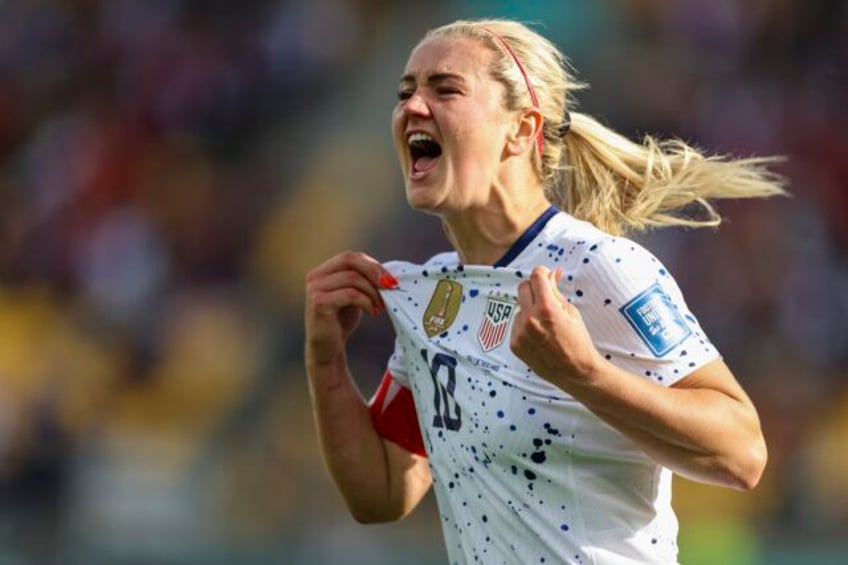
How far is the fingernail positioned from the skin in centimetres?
2

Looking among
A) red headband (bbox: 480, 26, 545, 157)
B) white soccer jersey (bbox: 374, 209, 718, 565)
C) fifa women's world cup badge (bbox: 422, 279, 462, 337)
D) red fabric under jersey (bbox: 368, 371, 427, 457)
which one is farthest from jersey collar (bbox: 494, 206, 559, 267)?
red fabric under jersey (bbox: 368, 371, 427, 457)

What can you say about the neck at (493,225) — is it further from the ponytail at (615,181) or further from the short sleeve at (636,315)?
the short sleeve at (636,315)

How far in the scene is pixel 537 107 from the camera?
3416 millimetres

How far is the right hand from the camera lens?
11.4 feet

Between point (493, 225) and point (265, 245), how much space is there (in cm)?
561

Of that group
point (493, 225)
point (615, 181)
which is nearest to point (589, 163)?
point (615, 181)

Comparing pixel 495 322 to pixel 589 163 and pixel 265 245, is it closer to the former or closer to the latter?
pixel 589 163

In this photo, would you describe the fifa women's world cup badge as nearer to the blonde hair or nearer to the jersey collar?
the jersey collar

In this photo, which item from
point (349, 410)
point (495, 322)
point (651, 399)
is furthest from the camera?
point (349, 410)

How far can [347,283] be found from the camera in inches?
137

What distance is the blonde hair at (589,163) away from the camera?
3.44m

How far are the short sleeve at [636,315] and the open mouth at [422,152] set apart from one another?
1.70 ft

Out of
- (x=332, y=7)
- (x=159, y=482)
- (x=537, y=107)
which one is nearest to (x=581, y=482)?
(x=537, y=107)

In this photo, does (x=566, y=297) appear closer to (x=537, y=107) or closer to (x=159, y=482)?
(x=537, y=107)
